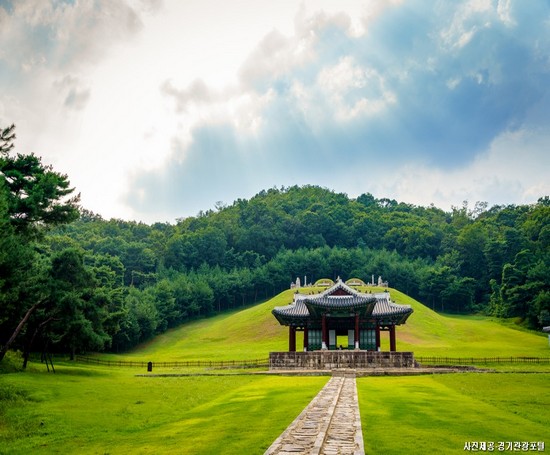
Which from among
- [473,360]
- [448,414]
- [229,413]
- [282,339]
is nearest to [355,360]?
[473,360]

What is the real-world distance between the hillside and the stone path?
4268 centimetres

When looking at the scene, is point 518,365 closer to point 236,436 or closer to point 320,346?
point 320,346

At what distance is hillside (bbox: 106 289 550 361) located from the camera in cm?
6594

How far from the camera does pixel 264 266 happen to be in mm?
140000

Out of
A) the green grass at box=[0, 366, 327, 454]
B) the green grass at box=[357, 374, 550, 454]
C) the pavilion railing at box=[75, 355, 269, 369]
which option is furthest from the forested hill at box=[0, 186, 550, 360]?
the green grass at box=[357, 374, 550, 454]

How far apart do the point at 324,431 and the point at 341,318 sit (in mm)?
34297

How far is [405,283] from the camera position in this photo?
13475cm

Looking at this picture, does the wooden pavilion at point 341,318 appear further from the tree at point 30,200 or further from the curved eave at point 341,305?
the tree at point 30,200

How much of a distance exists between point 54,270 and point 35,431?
21944mm

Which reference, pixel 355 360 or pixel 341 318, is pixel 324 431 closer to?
pixel 355 360

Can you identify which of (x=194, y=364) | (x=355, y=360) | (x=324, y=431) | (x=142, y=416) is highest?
(x=324, y=431)

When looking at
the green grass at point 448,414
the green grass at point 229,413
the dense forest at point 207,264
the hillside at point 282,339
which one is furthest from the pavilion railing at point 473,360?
the dense forest at point 207,264

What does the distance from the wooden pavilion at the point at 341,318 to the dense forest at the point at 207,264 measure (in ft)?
57.1

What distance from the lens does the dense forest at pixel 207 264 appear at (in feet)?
120
